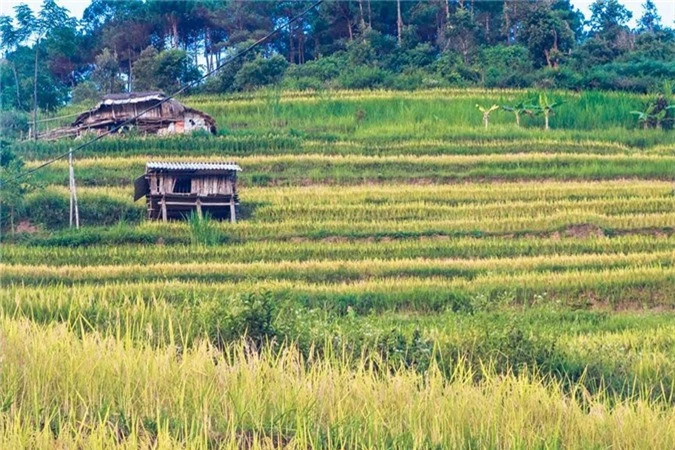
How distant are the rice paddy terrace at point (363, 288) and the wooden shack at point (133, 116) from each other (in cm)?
110

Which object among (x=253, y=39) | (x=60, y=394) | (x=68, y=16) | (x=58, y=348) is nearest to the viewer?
(x=60, y=394)

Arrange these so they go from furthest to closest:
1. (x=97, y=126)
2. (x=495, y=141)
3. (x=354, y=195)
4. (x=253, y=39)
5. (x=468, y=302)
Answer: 1. (x=253, y=39)
2. (x=97, y=126)
3. (x=495, y=141)
4. (x=354, y=195)
5. (x=468, y=302)

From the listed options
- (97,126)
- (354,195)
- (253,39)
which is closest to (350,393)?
(354,195)

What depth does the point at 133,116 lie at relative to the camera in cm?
2520

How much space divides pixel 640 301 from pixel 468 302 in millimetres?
2457

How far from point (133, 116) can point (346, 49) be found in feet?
37.5

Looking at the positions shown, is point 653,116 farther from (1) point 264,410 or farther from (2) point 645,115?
(1) point 264,410

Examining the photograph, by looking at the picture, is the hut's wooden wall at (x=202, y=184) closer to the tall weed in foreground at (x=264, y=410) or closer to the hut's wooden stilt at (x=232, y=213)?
the hut's wooden stilt at (x=232, y=213)

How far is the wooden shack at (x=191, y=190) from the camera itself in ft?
60.6

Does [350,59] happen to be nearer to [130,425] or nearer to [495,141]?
[495,141]

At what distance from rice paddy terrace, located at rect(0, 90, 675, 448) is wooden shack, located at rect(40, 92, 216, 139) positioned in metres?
1.10

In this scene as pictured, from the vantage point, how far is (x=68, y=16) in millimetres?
21562

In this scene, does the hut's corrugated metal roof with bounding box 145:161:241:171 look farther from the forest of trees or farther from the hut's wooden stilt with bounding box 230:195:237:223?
the forest of trees

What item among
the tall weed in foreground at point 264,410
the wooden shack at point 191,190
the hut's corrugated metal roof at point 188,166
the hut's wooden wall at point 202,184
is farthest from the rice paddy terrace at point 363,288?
the hut's corrugated metal roof at point 188,166
